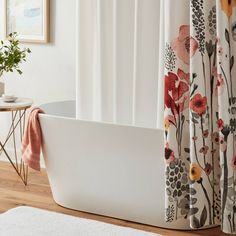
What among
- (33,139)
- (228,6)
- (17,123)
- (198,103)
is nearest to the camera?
(228,6)

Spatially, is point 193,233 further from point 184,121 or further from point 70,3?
point 70,3

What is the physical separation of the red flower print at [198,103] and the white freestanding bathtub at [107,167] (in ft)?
0.91

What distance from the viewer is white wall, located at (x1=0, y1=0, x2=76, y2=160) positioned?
4.24 m

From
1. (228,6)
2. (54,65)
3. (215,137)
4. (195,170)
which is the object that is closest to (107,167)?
(195,170)

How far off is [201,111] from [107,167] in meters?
0.69

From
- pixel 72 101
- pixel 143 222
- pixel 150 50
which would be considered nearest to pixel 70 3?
pixel 72 101

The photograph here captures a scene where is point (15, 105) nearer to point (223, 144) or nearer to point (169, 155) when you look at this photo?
point (169, 155)

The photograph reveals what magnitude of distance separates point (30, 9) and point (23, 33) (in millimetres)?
209

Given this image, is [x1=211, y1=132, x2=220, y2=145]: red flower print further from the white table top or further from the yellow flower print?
the white table top

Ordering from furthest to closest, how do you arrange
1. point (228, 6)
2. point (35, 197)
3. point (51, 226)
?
point (35, 197), point (51, 226), point (228, 6)

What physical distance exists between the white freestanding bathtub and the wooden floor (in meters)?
0.05

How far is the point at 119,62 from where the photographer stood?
136 inches

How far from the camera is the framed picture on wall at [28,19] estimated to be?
430 cm

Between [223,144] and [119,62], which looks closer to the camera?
[223,144]
